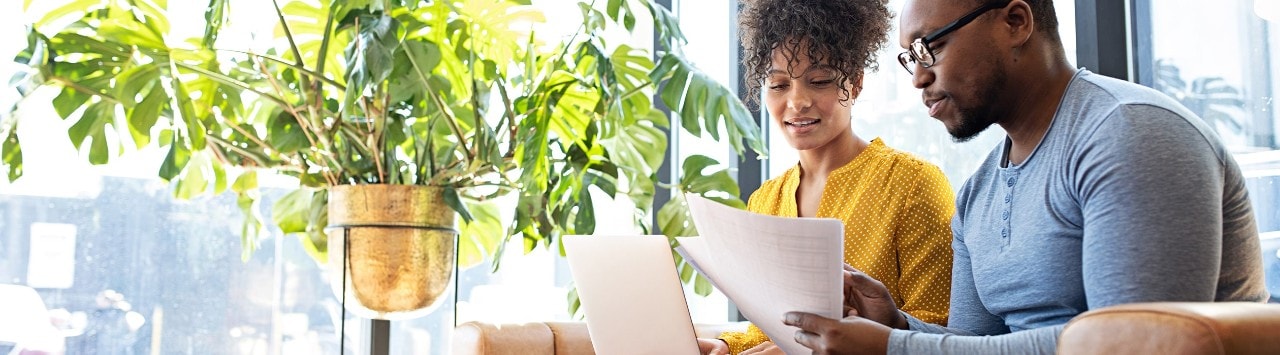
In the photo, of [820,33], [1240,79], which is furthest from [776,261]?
[1240,79]

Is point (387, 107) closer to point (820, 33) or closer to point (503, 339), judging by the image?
point (503, 339)

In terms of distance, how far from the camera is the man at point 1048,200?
108cm

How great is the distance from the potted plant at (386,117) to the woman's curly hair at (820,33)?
0.21 metres

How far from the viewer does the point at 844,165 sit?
2.11 metres

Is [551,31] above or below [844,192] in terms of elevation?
above

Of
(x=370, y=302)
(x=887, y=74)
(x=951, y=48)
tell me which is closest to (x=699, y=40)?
(x=887, y=74)

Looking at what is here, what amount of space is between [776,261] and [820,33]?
0.93 metres

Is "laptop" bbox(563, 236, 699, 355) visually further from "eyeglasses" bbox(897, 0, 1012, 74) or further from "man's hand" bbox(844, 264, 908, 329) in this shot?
"eyeglasses" bbox(897, 0, 1012, 74)

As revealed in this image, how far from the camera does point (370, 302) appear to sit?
2252mm

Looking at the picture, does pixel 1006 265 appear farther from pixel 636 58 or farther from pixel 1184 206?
pixel 636 58

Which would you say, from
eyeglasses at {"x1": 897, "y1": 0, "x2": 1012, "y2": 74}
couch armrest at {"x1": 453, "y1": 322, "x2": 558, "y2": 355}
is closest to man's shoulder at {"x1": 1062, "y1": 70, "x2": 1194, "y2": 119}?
eyeglasses at {"x1": 897, "y1": 0, "x2": 1012, "y2": 74}

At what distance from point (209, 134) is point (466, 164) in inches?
21.6

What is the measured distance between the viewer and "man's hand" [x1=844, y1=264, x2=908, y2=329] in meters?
1.62

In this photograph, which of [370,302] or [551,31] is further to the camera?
[551,31]
